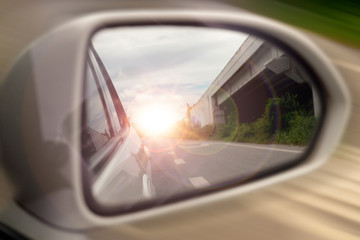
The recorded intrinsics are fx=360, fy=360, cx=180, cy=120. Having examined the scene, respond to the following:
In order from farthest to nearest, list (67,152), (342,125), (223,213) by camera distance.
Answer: (342,125) < (223,213) < (67,152)

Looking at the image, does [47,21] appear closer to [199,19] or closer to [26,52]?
[26,52]

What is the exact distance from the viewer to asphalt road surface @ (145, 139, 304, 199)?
165 cm

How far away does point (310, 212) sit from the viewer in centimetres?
169

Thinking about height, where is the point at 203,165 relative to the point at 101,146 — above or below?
below

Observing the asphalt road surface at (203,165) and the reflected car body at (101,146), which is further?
the asphalt road surface at (203,165)

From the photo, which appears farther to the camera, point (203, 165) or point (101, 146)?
point (203, 165)

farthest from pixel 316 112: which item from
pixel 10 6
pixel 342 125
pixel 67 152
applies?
pixel 10 6

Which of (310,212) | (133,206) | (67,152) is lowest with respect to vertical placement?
(310,212)

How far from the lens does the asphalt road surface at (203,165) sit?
1647mm

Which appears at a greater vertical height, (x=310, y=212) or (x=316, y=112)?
(x=316, y=112)

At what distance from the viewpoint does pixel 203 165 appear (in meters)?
9.27

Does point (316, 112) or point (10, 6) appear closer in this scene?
point (10, 6)

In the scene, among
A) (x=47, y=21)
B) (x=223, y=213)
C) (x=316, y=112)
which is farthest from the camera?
(x=316, y=112)

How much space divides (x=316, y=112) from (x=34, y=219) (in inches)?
52.1
